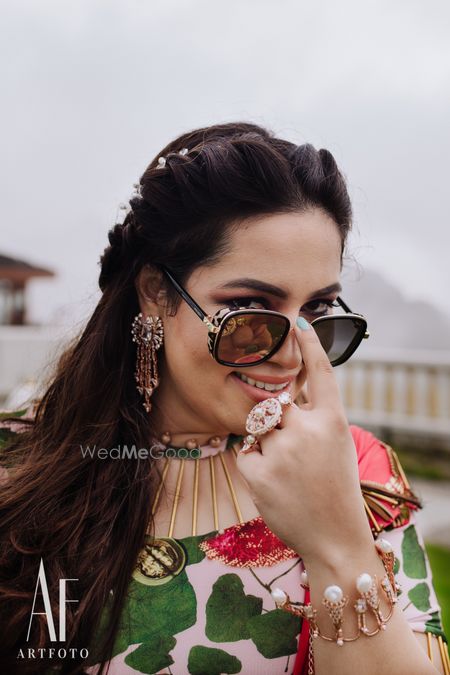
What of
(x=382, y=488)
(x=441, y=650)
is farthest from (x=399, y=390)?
(x=441, y=650)

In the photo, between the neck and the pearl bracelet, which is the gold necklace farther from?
the pearl bracelet

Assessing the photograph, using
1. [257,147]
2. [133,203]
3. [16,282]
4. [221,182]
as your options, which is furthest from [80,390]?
[16,282]

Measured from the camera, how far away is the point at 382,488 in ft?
5.32

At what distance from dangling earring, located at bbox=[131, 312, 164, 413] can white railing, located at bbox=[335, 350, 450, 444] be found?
15.9 feet

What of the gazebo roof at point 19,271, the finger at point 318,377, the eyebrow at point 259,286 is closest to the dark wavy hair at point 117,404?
the eyebrow at point 259,286

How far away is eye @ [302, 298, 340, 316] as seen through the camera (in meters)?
1.54

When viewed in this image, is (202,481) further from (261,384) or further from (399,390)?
(399,390)

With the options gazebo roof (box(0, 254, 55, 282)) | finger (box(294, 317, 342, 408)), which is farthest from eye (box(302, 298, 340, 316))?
gazebo roof (box(0, 254, 55, 282))

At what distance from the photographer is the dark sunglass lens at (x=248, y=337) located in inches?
55.8

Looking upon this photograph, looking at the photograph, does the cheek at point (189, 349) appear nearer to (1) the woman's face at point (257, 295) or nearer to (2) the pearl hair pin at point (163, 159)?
(1) the woman's face at point (257, 295)

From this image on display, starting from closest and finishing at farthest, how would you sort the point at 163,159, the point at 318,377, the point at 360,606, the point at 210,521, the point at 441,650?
the point at 360,606
the point at 318,377
the point at 441,650
the point at 210,521
the point at 163,159

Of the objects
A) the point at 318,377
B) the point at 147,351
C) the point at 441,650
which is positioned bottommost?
the point at 441,650

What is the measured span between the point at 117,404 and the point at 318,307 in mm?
647

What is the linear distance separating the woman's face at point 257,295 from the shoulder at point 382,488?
1.07ft
